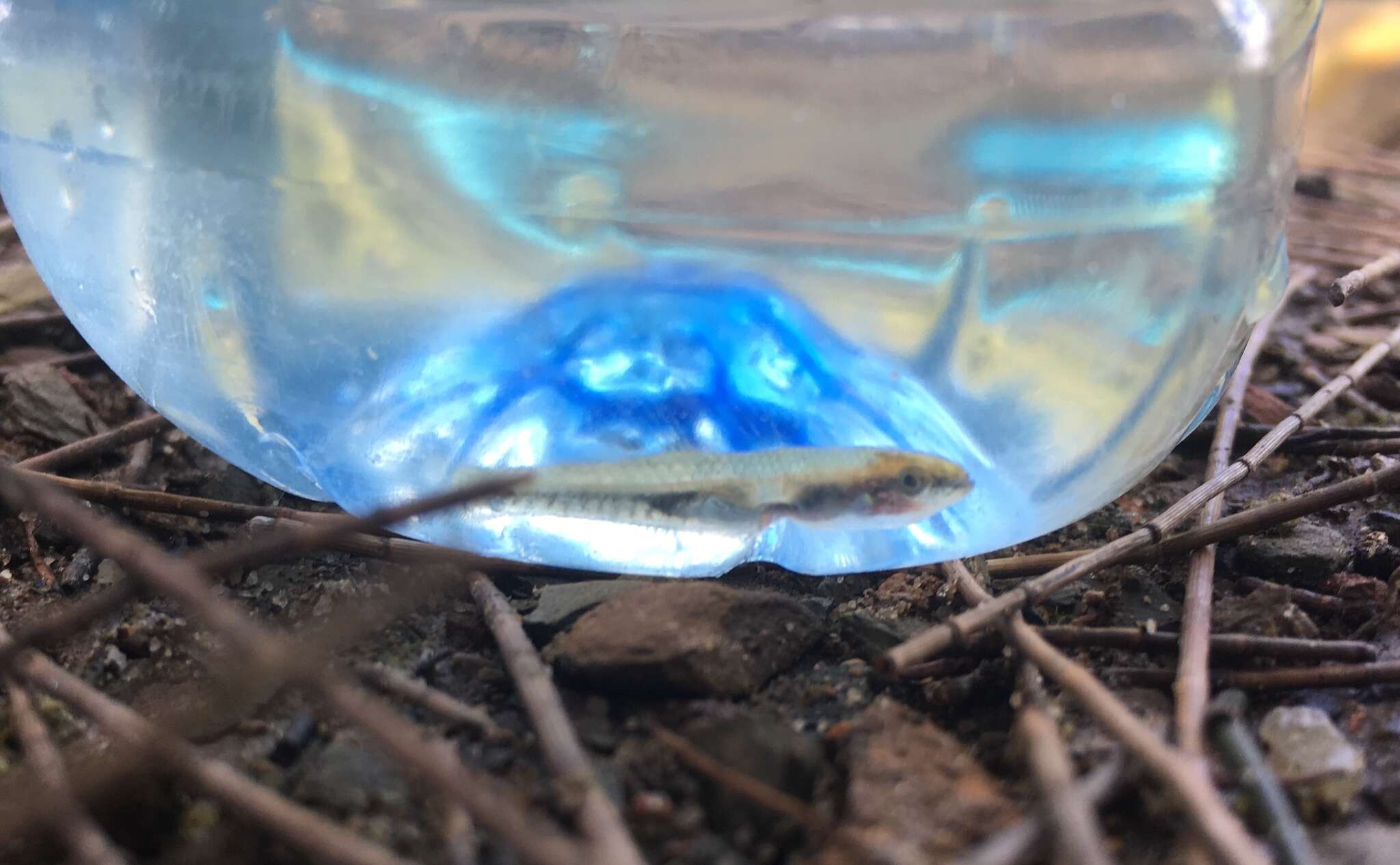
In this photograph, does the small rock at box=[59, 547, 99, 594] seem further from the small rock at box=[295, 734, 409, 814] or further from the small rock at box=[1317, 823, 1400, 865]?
the small rock at box=[1317, 823, 1400, 865]

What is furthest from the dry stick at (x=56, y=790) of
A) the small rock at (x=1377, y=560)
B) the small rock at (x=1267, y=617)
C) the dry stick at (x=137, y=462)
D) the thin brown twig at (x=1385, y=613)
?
the small rock at (x=1377, y=560)

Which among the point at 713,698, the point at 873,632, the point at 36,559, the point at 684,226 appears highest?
the point at 684,226

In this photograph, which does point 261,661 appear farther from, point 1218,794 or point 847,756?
point 1218,794

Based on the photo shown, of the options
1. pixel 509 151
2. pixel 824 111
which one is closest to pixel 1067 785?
pixel 824 111

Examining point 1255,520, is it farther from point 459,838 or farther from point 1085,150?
point 459,838

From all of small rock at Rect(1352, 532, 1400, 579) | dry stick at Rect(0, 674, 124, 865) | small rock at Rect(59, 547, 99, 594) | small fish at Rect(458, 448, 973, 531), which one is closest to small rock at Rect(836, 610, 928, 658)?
small fish at Rect(458, 448, 973, 531)

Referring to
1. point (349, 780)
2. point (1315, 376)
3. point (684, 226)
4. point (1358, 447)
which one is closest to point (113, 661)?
point (349, 780)

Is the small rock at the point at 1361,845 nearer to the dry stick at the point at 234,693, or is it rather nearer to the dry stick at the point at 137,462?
the dry stick at the point at 234,693
